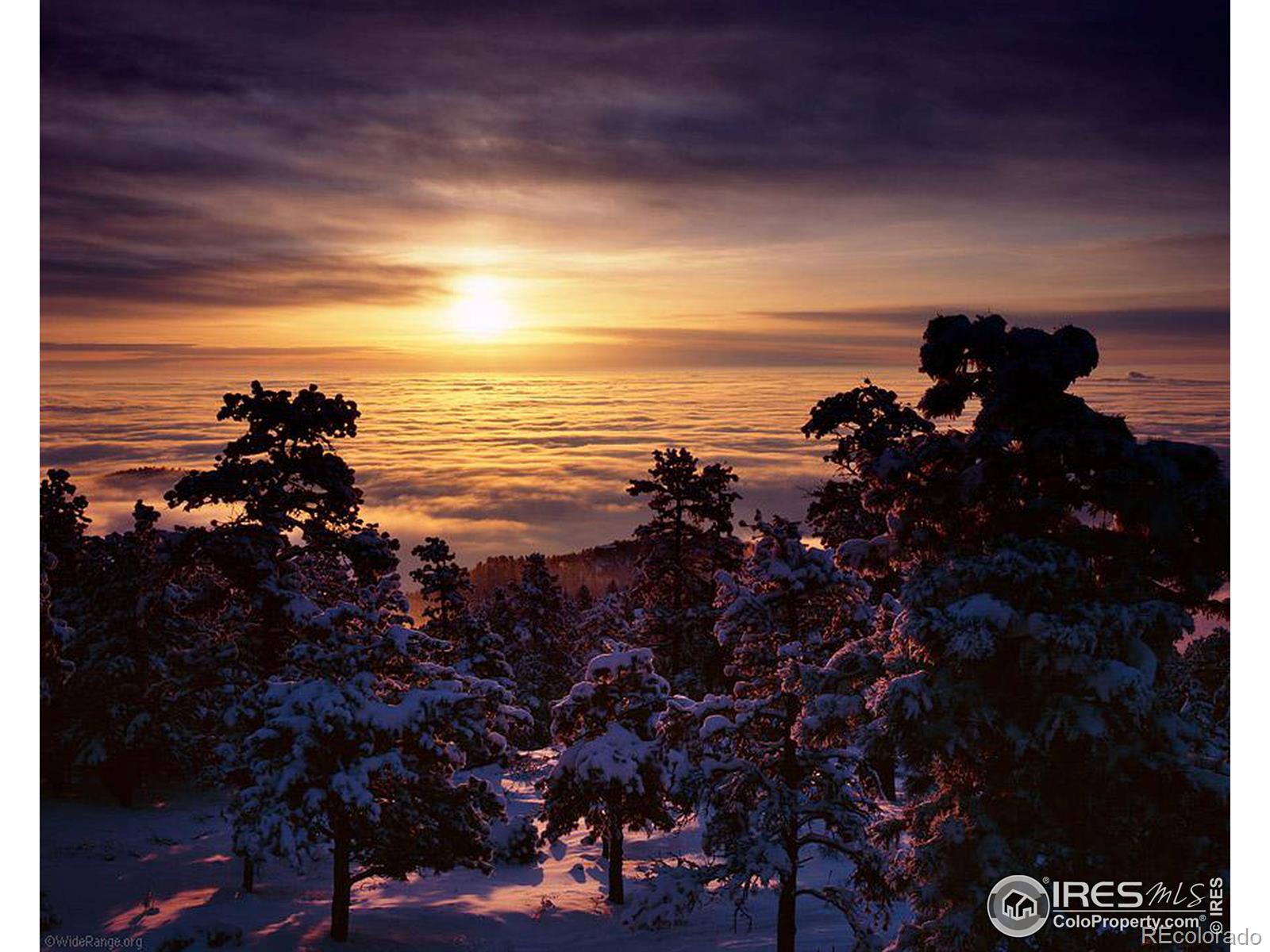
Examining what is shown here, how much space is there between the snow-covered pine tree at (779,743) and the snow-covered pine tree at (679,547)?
61.1ft

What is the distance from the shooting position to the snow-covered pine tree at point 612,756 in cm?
2586

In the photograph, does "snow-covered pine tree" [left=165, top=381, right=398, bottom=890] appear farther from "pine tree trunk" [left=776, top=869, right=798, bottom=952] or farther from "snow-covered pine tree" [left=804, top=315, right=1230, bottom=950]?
"snow-covered pine tree" [left=804, top=315, right=1230, bottom=950]

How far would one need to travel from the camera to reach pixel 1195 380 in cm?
1545

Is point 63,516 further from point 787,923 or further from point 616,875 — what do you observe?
point 787,923

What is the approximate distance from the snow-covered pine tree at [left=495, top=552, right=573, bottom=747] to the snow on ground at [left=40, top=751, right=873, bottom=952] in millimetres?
23799

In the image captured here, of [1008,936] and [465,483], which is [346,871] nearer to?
[465,483]

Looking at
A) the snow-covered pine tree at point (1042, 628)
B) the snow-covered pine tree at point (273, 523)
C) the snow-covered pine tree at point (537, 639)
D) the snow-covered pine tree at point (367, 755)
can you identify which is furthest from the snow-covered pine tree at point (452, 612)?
the snow-covered pine tree at point (1042, 628)

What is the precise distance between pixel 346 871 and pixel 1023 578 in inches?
659

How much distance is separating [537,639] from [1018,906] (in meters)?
47.9

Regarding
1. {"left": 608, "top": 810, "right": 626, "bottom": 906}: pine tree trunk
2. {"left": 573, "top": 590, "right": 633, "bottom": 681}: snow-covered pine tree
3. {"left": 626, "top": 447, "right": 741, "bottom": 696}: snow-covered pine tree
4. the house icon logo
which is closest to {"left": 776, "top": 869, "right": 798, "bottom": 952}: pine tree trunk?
the house icon logo

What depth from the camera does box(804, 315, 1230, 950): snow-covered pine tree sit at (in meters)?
12.2

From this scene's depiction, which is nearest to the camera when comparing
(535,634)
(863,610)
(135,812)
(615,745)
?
(863,610)

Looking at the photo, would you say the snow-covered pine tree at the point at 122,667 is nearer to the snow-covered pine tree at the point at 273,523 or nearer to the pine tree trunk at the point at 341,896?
the snow-covered pine tree at the point at 273,523
